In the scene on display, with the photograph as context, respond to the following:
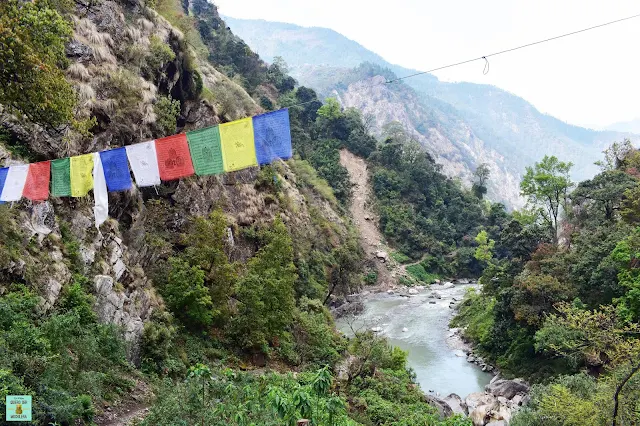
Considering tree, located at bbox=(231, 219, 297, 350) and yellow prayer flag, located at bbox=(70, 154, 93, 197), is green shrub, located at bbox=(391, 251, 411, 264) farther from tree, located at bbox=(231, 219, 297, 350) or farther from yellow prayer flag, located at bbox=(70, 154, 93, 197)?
yellow prayer flag, located at bbox=(70, 154, 93, 197)

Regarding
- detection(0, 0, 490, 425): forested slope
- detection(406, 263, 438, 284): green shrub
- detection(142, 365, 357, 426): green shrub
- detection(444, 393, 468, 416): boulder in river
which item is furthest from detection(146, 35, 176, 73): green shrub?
detection(406, 263, 438, 284): green shrub

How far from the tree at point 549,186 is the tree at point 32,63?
83.6ft

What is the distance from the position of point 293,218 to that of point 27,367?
22380 mm

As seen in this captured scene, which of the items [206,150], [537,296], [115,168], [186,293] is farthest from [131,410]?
[537,296]

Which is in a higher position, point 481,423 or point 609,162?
point 609,162

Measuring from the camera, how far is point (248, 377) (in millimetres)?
7832

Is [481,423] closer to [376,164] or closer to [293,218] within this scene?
[293,218]

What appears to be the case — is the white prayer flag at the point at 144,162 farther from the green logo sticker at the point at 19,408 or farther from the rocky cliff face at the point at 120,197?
the green logo sticker at the point at 19,408

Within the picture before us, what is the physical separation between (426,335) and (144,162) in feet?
71.5

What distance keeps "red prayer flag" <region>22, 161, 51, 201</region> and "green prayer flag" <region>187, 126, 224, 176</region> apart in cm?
324

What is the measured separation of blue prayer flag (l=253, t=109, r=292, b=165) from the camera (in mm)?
8844

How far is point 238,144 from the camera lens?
901cm

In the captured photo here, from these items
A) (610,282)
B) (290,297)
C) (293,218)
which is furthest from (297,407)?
(293,218)

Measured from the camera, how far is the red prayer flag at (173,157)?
9.33 meters
